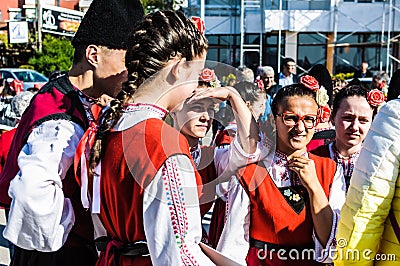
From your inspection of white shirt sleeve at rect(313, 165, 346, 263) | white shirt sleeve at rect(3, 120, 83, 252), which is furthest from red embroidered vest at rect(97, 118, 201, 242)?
white shirt sleeve at rect(313, 165, 346, 263)

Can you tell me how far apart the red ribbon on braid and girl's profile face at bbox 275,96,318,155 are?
3.39 ft

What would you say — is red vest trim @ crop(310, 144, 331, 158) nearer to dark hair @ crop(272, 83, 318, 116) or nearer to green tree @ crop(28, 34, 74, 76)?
dark hair @ crop(272, 83, 318, 116)

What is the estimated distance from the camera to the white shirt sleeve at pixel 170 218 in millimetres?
1721

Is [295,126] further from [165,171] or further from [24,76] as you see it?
[24,76]

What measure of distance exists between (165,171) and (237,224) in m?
0.93

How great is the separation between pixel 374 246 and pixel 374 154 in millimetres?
359

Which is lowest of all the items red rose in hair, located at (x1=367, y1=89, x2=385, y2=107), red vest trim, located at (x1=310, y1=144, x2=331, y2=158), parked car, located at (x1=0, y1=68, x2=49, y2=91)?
parked car, located at (x1=0, y1=68, x2=49, y2=91)

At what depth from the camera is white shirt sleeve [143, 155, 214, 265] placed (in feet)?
5.65

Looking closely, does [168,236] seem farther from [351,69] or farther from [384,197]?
[351,69]

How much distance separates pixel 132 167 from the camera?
69.6 inches

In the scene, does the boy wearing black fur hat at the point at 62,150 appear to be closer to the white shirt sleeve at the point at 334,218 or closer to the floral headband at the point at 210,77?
the floral headband at the point at 210,77

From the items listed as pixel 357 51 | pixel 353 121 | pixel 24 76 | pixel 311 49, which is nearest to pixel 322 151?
pixel 353 121

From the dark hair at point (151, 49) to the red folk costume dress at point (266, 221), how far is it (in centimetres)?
84

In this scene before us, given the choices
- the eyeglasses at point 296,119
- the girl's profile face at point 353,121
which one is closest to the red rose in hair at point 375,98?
the girl's profile face at point 353,121
